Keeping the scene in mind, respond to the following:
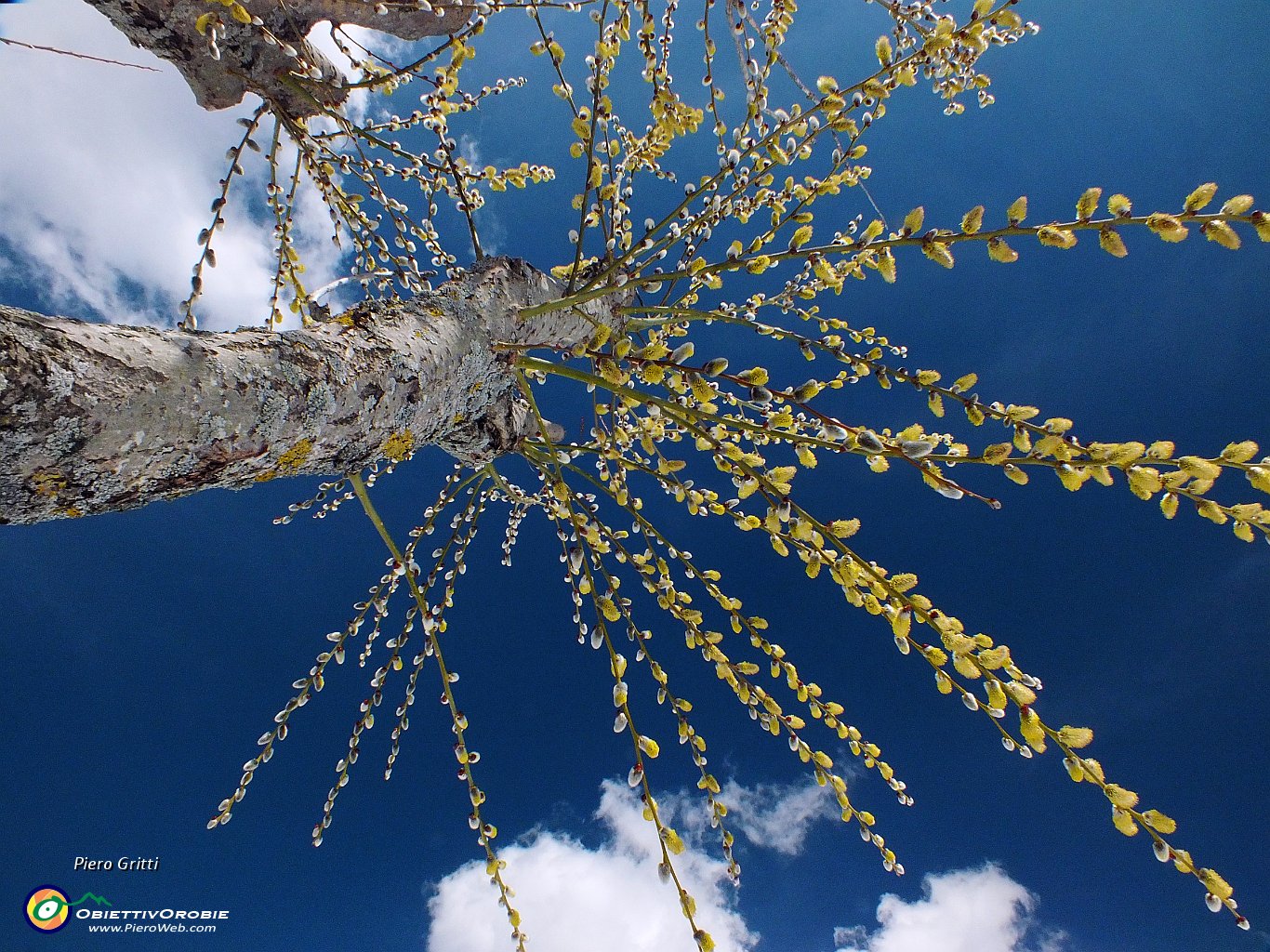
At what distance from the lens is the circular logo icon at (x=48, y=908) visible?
14.0 ft

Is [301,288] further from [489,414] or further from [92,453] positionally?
[92,453]

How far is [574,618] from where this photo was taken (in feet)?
5.89

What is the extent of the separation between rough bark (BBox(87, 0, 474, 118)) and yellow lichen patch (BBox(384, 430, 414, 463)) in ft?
4.59

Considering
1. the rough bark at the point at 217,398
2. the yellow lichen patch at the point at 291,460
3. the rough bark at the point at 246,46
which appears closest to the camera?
the rough bark at the point at 217,398

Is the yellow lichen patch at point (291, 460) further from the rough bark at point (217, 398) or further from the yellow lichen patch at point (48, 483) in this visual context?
the yellow lichen patch at point (48, 483)

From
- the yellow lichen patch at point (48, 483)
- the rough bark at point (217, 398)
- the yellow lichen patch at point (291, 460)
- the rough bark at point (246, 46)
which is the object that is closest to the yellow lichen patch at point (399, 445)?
the rough bark at point (217, 398)

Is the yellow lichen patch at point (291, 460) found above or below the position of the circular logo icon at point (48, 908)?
below

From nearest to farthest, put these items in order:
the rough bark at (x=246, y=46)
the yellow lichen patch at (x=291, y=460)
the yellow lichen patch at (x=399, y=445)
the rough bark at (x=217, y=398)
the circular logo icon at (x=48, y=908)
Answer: the rough bark at (x=217, y=398)
the yellow lichen patch at (x=291, y=460)
the yellow lichen patch at (x=399, y=445)
the rough bark at (x=246, y=46)
the circular logo icon at (x=48, y=908)

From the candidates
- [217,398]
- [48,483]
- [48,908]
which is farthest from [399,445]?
[48,908]

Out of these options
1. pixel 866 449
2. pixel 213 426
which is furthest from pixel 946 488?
pixel 213 426

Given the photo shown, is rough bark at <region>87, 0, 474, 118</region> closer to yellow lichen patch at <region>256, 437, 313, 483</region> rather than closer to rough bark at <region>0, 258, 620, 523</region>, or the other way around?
rough bark at <region>0, 258, 620, 523</region>

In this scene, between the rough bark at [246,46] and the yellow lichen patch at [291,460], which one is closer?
the yellow lichen patch at [291,460]

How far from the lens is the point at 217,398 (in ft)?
3.02

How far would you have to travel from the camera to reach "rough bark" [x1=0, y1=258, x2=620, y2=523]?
0.75m
